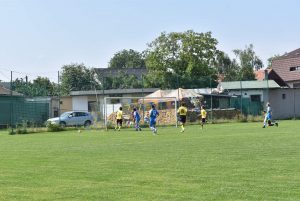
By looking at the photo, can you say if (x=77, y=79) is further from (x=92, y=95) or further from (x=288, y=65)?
(x=288, y=65)

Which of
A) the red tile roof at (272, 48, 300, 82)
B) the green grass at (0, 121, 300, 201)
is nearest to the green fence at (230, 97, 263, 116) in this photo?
the red tile roof at (272, 48, 300, 82)

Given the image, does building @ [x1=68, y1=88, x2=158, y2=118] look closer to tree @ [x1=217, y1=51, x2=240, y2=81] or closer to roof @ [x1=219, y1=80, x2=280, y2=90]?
roof @ [x1=219, y1=80, x2=280, y2=90]

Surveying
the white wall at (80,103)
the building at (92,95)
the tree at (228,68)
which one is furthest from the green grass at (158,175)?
the tree at (228,68)

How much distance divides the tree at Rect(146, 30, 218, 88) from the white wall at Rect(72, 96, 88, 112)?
10.8m

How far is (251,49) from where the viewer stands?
108 metres

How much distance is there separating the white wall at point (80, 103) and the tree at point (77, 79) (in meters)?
1.85

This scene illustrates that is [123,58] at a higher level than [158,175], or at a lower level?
higher

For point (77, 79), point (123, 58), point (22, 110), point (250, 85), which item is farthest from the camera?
point (123, 58)

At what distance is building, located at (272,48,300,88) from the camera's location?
81.5m

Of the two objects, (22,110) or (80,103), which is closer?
(22,110)

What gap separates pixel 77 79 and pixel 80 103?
1838 centimetres

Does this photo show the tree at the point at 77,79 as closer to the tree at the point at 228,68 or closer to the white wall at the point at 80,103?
the white wall at the point at 80,103

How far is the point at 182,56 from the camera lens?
7350 centimetres

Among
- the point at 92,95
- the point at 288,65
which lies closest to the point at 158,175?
the point at 92,95
